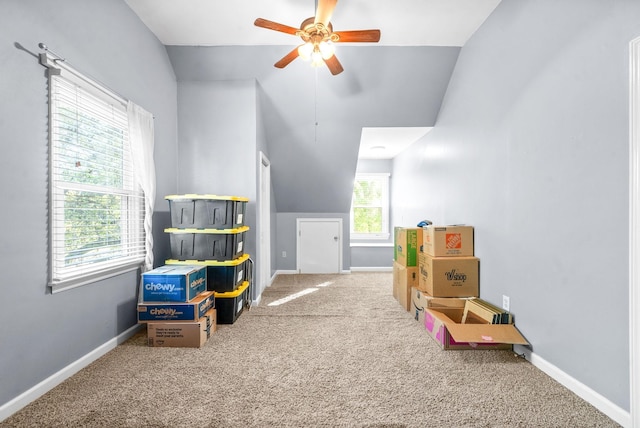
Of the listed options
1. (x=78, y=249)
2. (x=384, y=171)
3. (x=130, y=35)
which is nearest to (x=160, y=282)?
(x=78, y=249)

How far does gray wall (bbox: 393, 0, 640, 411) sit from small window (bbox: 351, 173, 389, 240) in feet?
10.2

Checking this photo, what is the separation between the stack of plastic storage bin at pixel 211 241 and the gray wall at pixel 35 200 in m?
0.68

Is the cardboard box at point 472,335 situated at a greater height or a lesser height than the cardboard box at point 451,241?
lesser

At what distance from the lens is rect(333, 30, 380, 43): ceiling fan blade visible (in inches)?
88.4

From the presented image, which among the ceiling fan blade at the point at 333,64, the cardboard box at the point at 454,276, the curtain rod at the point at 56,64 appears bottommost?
the cardboard box at the point at 454,276

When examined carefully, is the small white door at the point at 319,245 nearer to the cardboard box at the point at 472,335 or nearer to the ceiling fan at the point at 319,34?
the cardboard box at the point at 472,335

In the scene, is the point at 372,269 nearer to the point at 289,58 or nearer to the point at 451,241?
the point at 451,241

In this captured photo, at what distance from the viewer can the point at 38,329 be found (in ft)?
5.89

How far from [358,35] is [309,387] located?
242 cm

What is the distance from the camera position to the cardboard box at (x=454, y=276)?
9.61 feet

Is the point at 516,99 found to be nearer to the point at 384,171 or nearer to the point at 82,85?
the point at 82,85

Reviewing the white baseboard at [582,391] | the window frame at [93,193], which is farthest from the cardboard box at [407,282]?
the window frame at [93,193]

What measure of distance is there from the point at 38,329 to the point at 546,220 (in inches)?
126

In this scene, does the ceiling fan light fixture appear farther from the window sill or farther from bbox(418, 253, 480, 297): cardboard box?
the window sill
